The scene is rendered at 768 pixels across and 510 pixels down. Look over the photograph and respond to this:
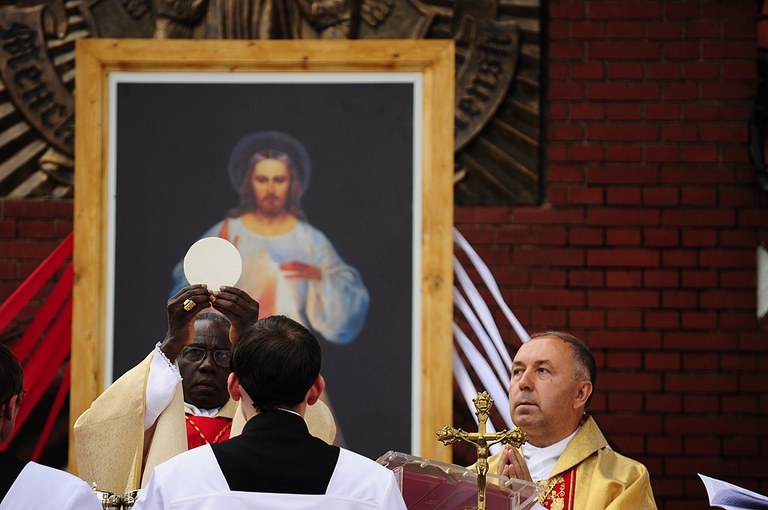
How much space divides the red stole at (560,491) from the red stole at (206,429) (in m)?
1.09

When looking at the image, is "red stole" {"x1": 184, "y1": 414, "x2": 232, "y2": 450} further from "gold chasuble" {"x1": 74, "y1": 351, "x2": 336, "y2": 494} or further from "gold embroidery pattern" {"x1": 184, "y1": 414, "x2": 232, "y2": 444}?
"gold chasuble" {"x1": 74, "y1": 351, "x2": 336, "y2": 494}

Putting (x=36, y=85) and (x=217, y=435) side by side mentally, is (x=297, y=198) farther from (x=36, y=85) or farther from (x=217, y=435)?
(x=217, y=435)

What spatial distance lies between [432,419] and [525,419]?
4.26 ft

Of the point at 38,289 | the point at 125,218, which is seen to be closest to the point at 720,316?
the point at 125,218

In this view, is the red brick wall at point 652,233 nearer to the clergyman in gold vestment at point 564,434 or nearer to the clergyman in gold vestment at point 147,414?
the clergyman in gold vestment at point 564,434

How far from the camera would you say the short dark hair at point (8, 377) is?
264 centimetres

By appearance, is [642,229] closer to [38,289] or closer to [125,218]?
[125,218]

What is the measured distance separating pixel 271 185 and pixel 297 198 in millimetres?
126

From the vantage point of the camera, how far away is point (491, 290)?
5.34 meters

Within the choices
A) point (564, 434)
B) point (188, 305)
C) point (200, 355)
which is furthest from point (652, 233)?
point (188, 305)

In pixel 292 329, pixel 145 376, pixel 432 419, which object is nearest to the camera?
pixel 292 329

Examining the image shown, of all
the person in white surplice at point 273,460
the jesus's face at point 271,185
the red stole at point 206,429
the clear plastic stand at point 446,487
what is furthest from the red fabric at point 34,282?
the person in white surplice at point 273,460

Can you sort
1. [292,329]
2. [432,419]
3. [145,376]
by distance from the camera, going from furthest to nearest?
[432,419] → [145,376] → [292,329]

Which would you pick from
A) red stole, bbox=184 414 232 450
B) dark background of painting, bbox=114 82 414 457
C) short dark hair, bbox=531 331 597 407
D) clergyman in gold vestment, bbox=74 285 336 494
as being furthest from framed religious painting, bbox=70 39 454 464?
clergyman in gold vestment, bbox=74 285 336 494
